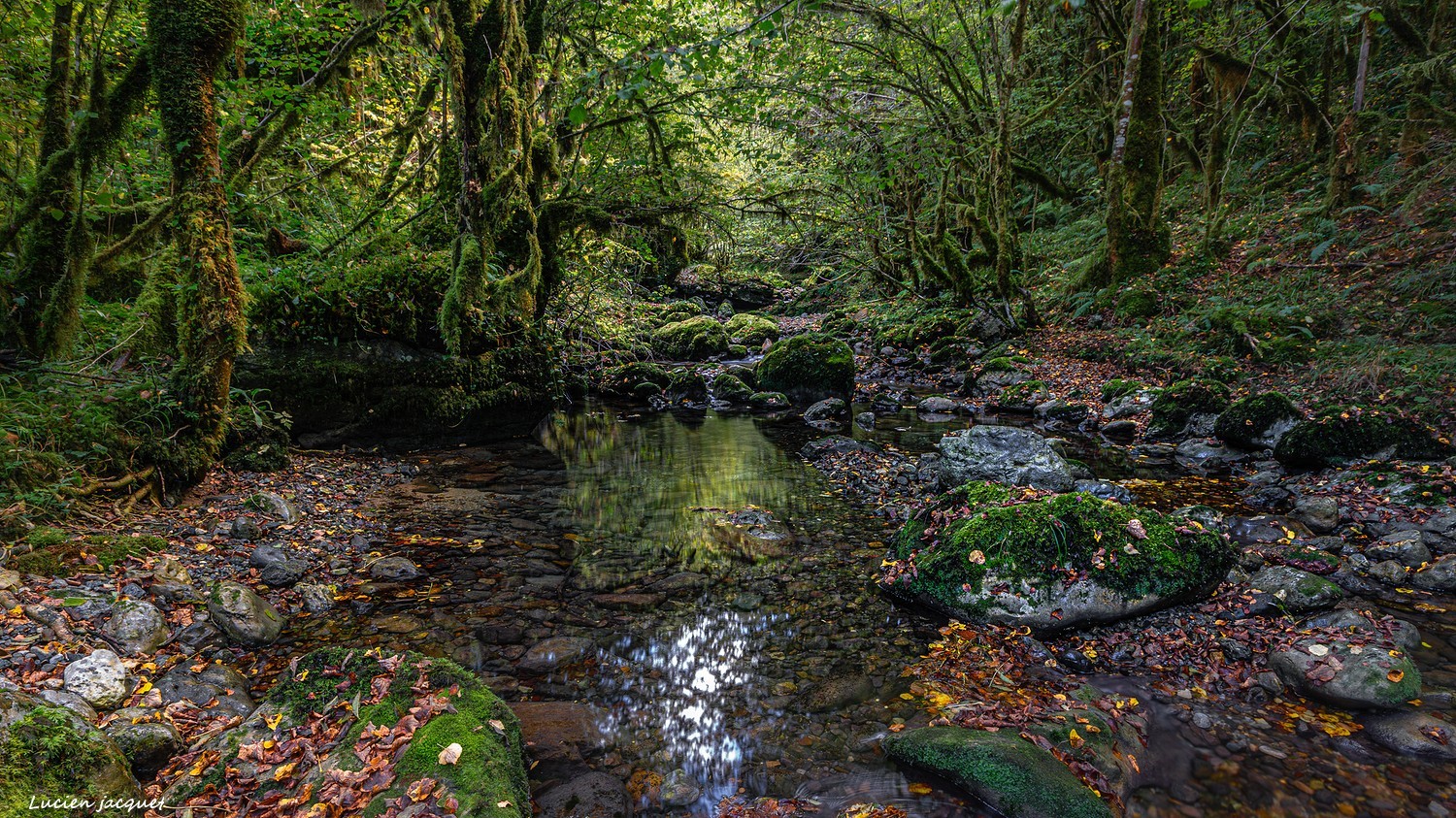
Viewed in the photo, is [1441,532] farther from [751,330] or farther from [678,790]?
[751,330]

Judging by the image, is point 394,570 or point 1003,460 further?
point 1003,460

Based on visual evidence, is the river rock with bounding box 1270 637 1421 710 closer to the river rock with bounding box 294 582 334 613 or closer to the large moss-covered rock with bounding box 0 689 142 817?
the large moss-covered rock with bounding box 0 689 142 817

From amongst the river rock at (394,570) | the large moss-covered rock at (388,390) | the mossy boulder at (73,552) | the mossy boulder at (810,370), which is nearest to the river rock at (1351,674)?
the river rock at (394,570)

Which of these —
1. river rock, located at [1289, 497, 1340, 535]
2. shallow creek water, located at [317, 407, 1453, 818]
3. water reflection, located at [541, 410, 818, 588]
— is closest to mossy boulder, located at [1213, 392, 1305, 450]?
shallow creek water, located at [317, 407, 1453, 818]

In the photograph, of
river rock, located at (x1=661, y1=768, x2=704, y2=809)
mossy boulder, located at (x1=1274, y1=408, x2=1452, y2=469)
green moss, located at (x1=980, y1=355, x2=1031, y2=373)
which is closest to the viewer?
river rock, located at (x1=661, y1=768, x2=704, y2=809)

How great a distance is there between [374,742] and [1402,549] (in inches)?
299

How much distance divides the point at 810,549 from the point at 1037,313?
1201 centimetres

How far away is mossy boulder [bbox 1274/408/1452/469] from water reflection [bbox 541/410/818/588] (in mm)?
5739

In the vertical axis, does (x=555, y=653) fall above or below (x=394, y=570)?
below

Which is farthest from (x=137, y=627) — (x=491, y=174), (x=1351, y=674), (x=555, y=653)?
(x=491, y=174)

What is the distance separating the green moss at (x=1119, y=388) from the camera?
35.3 ft

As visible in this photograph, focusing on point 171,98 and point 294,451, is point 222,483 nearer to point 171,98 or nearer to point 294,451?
point 294,451

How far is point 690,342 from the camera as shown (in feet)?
65.7

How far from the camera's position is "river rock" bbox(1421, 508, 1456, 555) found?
16.5ft
